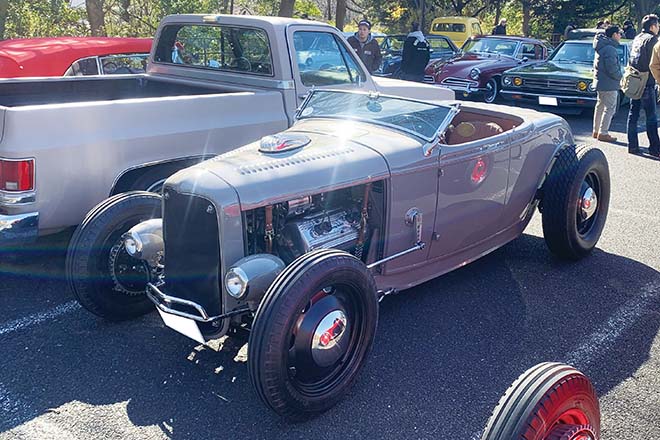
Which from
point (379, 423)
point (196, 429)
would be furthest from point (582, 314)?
point (196, 429)

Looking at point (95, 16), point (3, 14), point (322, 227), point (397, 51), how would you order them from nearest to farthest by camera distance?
point (322, 227) < point (3, 14) < point (95, 16) < point (397, 51)

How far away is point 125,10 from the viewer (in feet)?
50.7

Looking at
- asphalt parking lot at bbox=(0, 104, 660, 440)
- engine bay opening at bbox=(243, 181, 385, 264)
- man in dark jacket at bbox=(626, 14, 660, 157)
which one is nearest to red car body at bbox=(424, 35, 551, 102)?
man in dark jacket at bbox=(626, 14, 660, 157)

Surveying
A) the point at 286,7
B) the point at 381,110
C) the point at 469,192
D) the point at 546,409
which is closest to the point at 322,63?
the point at 381,110

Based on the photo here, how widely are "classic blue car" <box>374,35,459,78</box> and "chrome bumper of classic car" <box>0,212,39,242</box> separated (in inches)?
465

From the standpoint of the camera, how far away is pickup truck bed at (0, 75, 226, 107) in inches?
204

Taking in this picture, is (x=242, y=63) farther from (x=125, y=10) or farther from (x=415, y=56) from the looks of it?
(x=125, y=10)

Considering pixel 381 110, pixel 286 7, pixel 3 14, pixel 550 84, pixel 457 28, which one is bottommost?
pixel 550 84

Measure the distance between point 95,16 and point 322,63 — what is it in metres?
8.98

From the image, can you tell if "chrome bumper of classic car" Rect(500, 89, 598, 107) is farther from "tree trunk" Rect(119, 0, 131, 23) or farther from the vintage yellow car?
the vintage yellow car

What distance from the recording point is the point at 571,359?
3508mm

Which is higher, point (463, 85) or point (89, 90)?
point (89, 90)

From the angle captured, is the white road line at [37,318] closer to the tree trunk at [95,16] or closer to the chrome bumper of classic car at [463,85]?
the chrome bumper of classic car at [463,85]

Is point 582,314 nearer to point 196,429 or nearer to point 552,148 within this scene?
point 552,148
